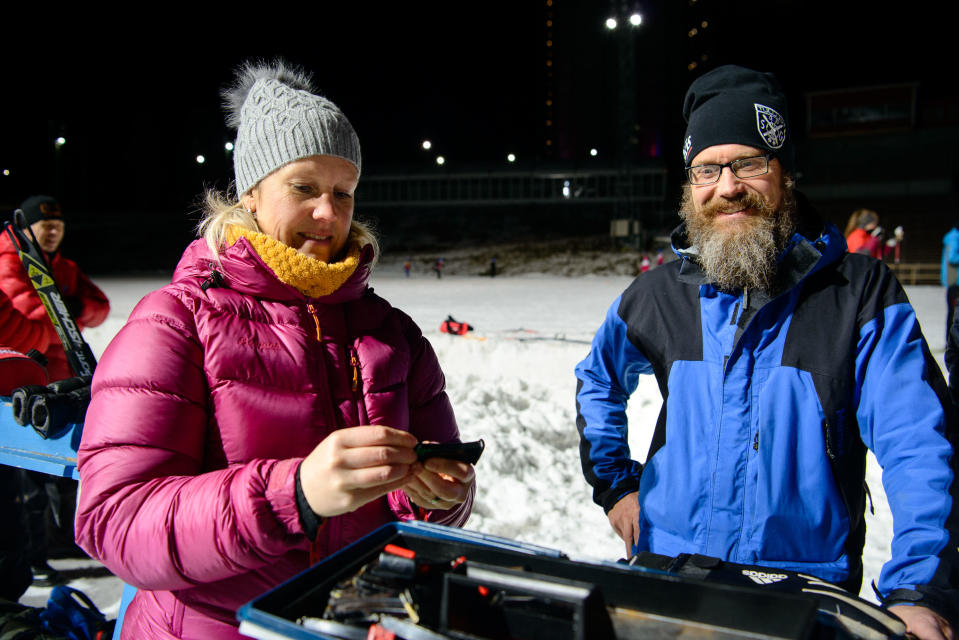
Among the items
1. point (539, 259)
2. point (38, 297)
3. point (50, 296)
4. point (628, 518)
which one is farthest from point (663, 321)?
point (539, 259)

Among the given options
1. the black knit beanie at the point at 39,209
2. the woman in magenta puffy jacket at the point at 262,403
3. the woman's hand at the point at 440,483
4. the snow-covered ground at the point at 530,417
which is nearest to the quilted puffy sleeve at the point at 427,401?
the woman in magenta puffy jacket at the point at 262,403

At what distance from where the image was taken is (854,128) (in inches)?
1419

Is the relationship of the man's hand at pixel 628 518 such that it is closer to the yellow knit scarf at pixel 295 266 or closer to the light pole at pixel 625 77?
the yellow knit scarf at pixel 295 266

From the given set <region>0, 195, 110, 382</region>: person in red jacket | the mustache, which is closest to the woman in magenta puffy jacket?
the mustache

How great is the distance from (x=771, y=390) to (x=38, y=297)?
4.39 meters

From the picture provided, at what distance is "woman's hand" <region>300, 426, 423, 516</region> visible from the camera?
0.98m

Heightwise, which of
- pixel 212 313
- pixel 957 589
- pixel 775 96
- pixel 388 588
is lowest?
pixel 957 589

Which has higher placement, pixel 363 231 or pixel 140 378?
pixel 363 231

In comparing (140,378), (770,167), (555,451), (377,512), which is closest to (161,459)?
(140,378)

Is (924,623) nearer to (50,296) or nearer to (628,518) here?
(628,518)

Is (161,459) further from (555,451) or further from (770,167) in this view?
(555,451)

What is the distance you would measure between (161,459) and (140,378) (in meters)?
0.17

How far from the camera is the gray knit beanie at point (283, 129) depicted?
1488mm

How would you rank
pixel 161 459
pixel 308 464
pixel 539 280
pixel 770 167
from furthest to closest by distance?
pixel 539 280 < pixel 770 167 < pixel 161 459 < pixel 308 464
